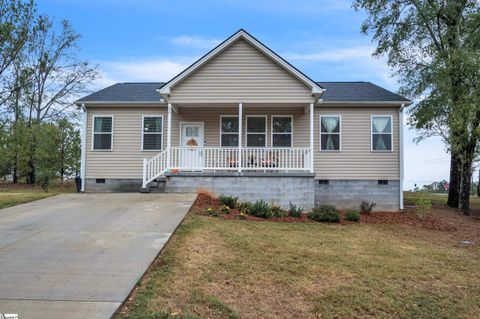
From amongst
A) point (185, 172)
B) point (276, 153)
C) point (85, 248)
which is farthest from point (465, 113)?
point (85, 248)

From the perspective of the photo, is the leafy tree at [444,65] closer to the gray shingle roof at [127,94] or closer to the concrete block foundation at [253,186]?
the concrete block foundation at [253,186]

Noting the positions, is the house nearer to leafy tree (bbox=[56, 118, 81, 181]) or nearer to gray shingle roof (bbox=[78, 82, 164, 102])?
gray shingle roof (bbox=[78, 82, 164, 102])

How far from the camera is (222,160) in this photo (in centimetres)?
1363

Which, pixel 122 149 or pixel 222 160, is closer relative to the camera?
pixel 222 160

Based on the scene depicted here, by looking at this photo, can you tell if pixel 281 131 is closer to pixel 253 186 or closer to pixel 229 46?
pixel 253 186

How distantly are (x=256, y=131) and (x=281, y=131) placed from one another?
40.1 inches

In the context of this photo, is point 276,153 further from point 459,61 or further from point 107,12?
point 107,12

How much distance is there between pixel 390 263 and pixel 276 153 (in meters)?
7.53

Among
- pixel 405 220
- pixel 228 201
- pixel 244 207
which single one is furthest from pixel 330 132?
pixel 228 201

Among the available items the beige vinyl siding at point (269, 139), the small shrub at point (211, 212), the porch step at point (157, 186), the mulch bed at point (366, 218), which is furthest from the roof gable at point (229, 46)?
the small shrub at point (211, 212)

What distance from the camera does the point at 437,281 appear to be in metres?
5.76

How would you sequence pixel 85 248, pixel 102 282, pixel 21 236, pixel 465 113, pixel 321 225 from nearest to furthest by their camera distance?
pixel 102 282
pixel 85 248
pixel 21 236
pixel 321 225
pixel 465 113

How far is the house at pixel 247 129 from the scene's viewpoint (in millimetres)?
13477

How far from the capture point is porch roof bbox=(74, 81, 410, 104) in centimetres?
1475
